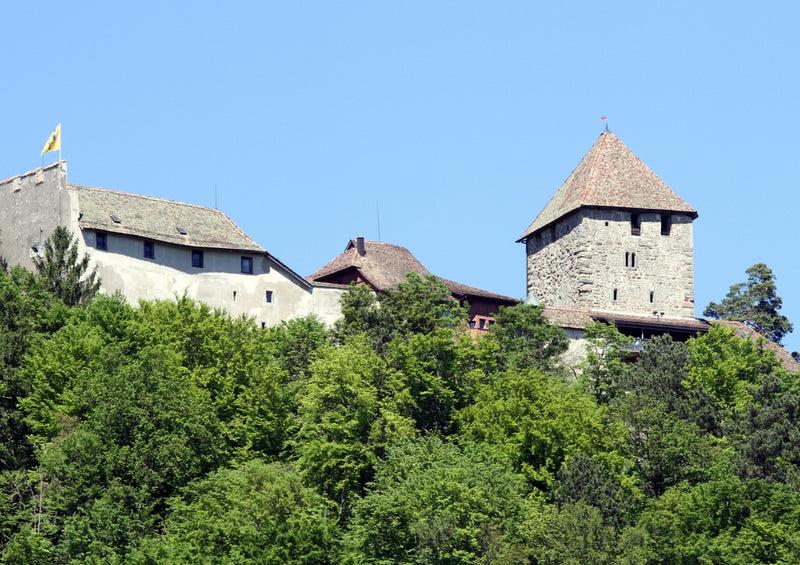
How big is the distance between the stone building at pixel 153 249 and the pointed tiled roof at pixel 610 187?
15.4 m

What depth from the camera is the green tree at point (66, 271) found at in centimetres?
7012

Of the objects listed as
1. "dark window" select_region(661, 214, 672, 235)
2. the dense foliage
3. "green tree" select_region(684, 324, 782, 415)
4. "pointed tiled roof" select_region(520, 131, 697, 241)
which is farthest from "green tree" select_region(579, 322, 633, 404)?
"dark window" select_region(661, 214, 672, 235)

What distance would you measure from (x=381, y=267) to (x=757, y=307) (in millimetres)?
29321

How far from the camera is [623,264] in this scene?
86000mm

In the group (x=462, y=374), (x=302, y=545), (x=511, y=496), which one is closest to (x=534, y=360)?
(x=462, y=374)

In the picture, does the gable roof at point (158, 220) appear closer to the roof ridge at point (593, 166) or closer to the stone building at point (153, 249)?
the stone building at point (153, 249)

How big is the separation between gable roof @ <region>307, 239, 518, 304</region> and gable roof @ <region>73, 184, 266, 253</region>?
16.9ft

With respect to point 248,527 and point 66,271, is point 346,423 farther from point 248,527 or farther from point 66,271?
point 66,271

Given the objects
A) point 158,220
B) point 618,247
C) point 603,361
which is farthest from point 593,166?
point 158,220

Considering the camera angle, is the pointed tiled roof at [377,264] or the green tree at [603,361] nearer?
the green tree at [603,361]

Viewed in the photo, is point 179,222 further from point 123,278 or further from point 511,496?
point 511,496

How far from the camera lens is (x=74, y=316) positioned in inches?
2586

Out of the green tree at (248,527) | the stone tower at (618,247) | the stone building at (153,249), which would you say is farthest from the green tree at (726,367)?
the green tree at (248,527)

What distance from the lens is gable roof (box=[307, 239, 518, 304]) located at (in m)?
81.7
